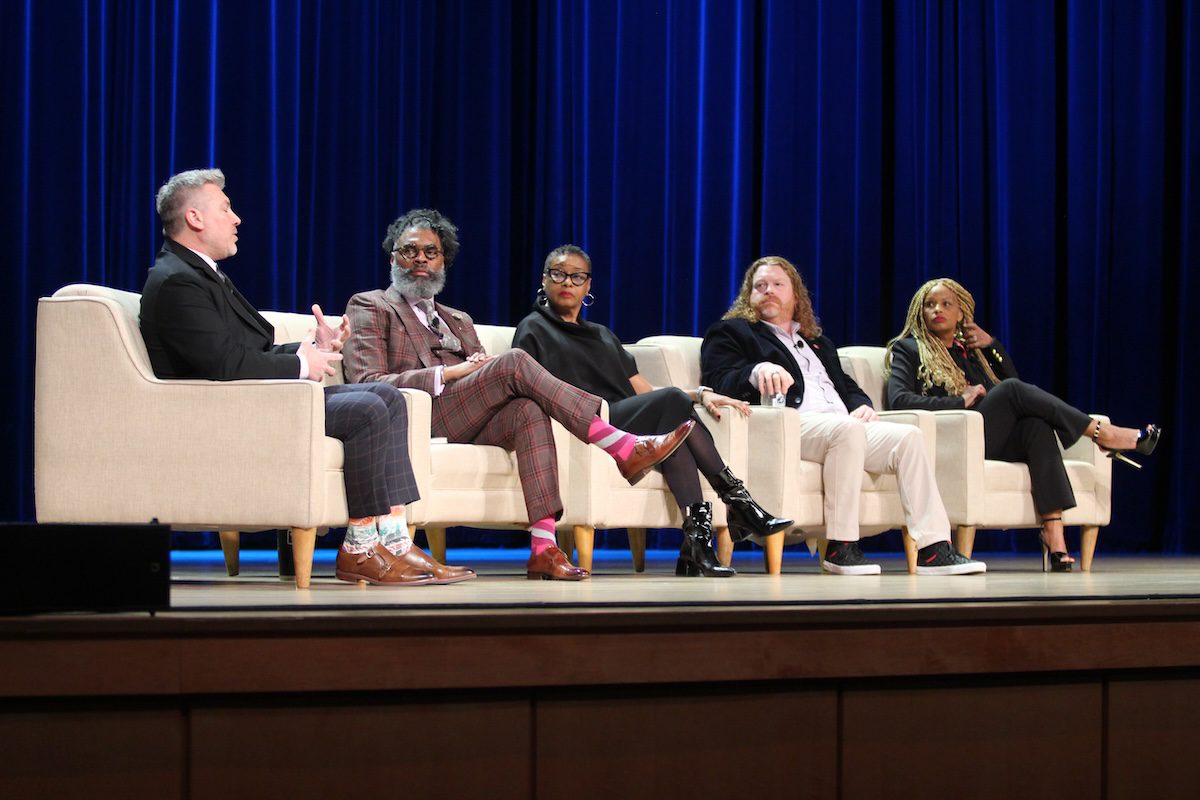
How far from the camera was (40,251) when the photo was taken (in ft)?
16.9

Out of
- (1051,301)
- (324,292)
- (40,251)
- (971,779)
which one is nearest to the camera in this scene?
(971,779)

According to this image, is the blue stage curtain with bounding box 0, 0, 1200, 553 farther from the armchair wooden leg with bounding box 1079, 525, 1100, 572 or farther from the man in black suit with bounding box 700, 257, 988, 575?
the armchair wooden leg with bounding box 1079, 525, 1100, 572

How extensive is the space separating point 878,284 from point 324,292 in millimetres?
2629

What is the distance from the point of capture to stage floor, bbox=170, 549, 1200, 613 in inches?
71.9

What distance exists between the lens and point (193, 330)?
2871 mm

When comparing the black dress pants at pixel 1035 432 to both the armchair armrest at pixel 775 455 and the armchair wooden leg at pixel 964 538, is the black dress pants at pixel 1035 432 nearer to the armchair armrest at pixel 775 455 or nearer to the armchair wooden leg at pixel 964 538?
the armchair wooden leg at pixel 964 538

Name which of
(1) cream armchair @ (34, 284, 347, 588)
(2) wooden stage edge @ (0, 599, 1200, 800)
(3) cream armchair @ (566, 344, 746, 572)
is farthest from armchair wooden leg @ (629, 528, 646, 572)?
(2) wooden stage edge @ (0, 599, 1200, 800)

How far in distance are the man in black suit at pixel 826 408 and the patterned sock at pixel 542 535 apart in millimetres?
917

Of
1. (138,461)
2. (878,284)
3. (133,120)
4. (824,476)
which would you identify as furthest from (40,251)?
(878,284)

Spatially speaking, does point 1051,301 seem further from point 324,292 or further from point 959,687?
point 959,687

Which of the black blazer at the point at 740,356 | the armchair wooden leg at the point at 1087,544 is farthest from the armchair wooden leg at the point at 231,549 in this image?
the armchair wooden leg at the point at 1087,544

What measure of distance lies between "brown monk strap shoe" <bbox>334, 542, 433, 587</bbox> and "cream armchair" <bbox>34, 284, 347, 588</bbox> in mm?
95

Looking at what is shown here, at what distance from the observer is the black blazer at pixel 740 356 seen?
13.1 feet

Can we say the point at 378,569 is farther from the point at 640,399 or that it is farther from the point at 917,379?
the point at 917,379
